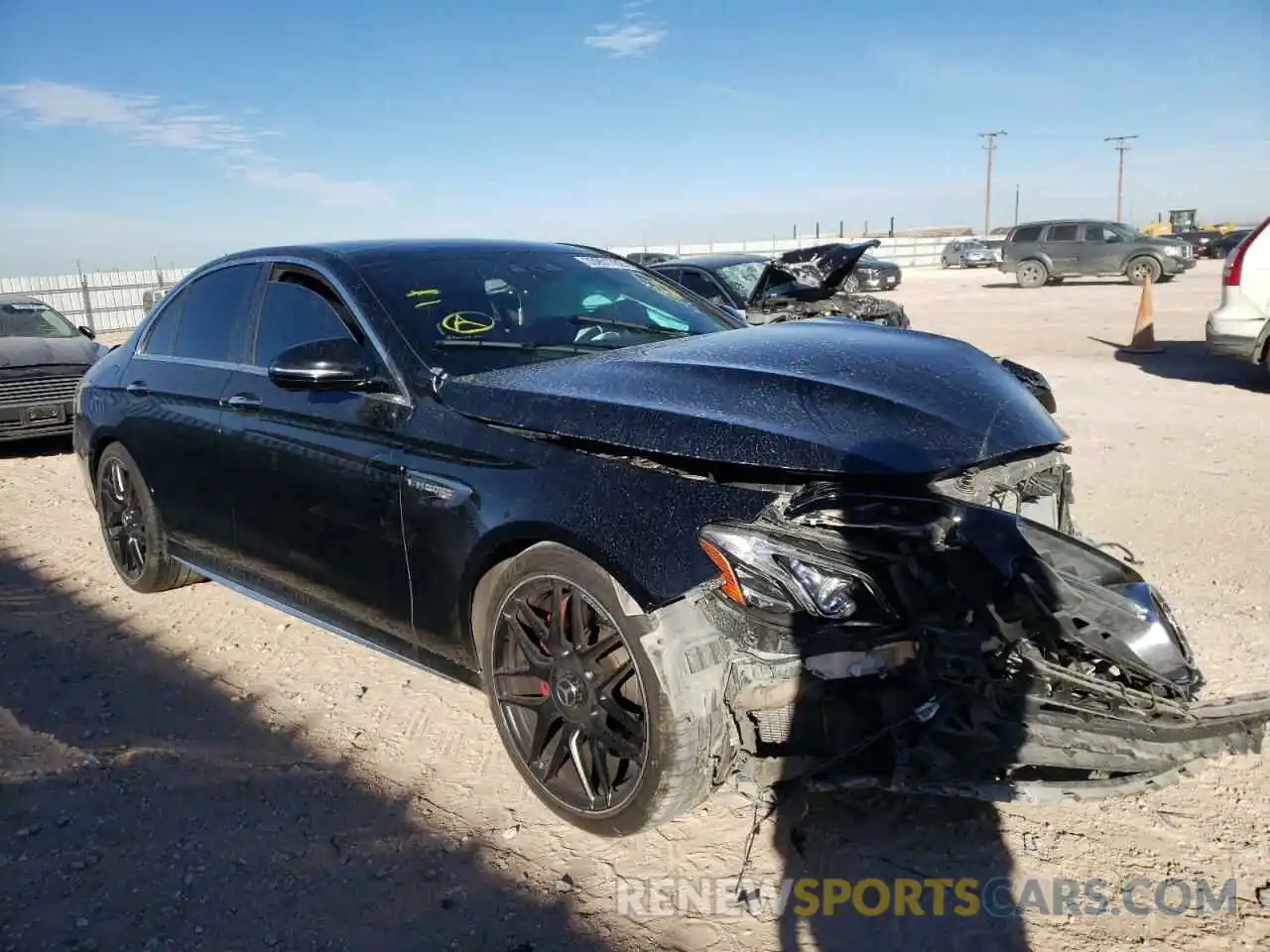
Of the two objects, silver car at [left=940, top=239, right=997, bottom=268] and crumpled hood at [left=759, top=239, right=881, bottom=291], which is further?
silver car at [left=940, top=239, right=997, bottom=268]

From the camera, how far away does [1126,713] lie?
241cm

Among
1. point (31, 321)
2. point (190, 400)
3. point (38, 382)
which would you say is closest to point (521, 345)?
point (190, 400)

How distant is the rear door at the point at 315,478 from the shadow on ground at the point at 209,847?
0.56 meters

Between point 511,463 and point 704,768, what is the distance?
40.4 inches

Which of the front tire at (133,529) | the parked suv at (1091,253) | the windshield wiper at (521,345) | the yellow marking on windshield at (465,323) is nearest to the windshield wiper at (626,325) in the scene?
the windshield wiper at (521,345)

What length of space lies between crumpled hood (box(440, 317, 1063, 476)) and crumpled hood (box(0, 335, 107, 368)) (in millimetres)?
8103

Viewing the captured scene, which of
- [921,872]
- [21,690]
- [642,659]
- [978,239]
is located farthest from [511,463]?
[978,239]

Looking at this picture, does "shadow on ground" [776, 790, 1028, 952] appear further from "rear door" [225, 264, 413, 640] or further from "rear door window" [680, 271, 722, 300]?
"rear door window" [680, 271, 722, 300]

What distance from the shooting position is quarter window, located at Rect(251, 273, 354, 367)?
3.54 meters

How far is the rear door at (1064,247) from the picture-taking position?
25.8 metres

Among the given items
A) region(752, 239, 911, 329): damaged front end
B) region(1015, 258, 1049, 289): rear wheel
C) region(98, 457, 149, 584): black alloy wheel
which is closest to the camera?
region(98, 457, 149, 584): black alloy wheel

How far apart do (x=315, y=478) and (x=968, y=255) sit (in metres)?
43.3

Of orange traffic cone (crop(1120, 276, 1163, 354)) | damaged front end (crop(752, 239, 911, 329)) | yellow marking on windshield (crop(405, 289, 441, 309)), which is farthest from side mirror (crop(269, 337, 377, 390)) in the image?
orange traffic cone (crop(1120, 276, 1163, 354))

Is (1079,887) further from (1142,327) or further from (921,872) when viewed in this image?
(1142,327)
